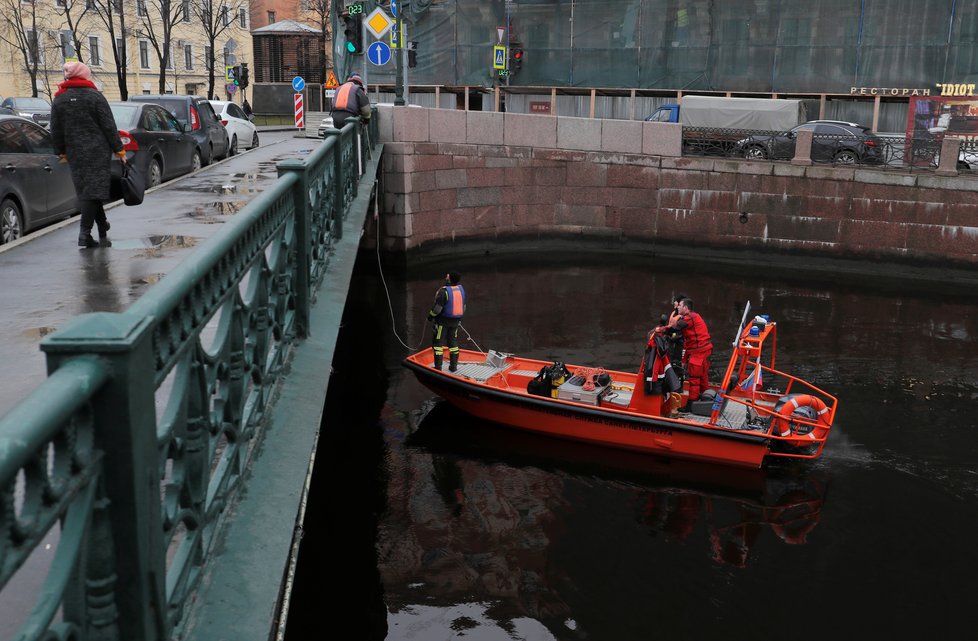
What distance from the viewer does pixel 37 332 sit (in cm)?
528

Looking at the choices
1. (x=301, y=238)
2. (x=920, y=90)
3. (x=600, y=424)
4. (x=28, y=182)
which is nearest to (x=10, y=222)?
(x=28, y=182)

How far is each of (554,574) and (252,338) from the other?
590 centimetres

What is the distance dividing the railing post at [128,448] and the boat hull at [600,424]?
9.55 m

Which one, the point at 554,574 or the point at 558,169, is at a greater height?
the point at 558,169

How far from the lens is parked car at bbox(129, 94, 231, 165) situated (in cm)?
1708

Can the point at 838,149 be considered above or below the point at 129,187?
below

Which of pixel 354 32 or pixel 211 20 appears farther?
pixel 211 20

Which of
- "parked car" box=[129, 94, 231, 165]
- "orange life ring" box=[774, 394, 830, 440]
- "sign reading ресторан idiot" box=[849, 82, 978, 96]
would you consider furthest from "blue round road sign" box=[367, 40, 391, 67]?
"sign reading ресторан idiot" box=[849, 82, 978, 96]

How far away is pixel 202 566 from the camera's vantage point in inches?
111

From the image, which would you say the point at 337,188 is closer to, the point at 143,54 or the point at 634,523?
the point at 634,523

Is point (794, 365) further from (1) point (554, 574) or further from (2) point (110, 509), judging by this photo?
(2) point (110, 509)

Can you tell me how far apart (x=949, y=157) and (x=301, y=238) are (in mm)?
19929

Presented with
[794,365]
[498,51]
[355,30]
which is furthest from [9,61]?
[794,365]

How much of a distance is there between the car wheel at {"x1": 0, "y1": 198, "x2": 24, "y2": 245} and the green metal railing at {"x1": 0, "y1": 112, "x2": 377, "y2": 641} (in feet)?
23.2
